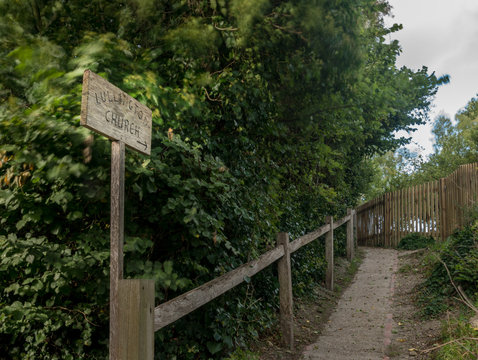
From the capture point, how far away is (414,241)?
41.8 feet

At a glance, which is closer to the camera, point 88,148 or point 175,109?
point 88,148

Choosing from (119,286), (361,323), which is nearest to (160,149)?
(119,286)

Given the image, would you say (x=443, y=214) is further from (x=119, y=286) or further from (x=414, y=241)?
(x=119, y=286)

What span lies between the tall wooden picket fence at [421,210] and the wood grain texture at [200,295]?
588 centimetres

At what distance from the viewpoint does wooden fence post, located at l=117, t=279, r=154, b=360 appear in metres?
2.28

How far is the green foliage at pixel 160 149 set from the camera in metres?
2.99

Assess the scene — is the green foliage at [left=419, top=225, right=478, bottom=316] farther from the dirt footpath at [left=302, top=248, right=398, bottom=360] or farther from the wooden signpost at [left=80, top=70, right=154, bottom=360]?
the wooden signpost at [left=80, top=70, right=154, bottom=360]

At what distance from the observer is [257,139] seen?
503 cm

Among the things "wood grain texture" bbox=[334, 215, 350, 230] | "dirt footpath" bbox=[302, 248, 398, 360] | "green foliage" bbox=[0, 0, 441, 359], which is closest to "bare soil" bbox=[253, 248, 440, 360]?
"dirt footpath" bbox=[302, 248, 398, 360]

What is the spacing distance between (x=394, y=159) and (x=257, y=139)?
3311cm

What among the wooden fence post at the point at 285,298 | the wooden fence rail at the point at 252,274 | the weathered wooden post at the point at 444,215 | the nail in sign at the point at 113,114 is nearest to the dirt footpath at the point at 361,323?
the wooden fence post at the point at 285,298

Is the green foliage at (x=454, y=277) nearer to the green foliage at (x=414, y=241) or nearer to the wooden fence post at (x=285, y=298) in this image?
the wooden fence post at (x=285, y=298)

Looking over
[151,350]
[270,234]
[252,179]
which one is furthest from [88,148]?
[270,234]

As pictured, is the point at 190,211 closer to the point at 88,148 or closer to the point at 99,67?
the point at 88,148
